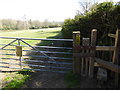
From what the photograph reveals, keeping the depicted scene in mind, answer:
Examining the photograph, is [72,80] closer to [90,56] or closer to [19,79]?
[90,56]

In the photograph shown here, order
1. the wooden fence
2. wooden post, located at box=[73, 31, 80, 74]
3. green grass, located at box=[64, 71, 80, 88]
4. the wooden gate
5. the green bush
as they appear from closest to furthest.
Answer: the wooden fence → green grass, located at box=[64, 71, 80, 88] → wooden post, located at box=[73, 31, 80, 74] → the green bush → the wooden gate

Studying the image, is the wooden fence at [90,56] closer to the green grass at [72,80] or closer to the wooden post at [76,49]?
the wooden post at [76,49]

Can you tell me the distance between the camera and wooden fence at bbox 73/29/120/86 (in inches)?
96.3

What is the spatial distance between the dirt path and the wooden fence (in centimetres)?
58

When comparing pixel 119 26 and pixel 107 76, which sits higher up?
pixel 119 26

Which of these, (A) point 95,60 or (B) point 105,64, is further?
(A) point 95,60

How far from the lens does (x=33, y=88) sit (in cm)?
266

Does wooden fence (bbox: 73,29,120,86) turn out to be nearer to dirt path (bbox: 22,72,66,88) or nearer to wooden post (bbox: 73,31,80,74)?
wooden post (bbox: 73,31,80,74)

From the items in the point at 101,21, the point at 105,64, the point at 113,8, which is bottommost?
the point at 105,64

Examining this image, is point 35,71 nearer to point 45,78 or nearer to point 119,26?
point 45,78

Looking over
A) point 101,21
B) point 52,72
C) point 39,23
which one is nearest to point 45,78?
point 52,72

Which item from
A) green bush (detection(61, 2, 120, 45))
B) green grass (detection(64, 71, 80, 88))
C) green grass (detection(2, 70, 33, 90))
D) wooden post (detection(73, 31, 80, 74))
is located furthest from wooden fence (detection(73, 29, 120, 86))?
green grass (detection(2, 70, 33, 90))

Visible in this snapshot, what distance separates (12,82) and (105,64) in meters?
2.75

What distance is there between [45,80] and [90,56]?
1.55 meters
